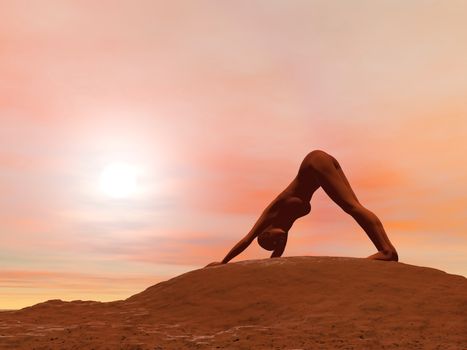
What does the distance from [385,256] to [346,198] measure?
2.06 metres

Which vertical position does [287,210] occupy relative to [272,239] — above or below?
above

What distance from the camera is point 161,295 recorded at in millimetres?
14273

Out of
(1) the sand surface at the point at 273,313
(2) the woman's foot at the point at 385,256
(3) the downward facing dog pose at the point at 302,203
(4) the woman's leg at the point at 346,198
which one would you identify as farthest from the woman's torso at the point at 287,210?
(2) the woman's foot at the point at 385,256

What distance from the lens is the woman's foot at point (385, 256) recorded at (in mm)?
14930

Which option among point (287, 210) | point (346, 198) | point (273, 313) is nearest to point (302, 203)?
point (287, 210)

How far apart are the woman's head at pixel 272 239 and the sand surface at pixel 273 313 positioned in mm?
2304

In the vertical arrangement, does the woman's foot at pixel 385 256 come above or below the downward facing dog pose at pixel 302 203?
below

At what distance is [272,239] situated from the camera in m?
17.0

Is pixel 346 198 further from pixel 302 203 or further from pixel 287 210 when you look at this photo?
pixel 287 210

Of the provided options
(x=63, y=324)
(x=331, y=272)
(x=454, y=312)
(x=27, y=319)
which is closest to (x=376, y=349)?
(x=454, y=312)

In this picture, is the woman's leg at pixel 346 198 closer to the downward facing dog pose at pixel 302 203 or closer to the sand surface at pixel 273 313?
the downward facing dog pose at pixel 302 203

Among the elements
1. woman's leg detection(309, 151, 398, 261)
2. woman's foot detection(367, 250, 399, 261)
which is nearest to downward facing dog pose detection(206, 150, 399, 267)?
woman's leg detection(309, 151, 398, 261)

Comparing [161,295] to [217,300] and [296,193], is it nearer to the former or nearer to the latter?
[217,300]

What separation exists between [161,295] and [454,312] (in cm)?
689
